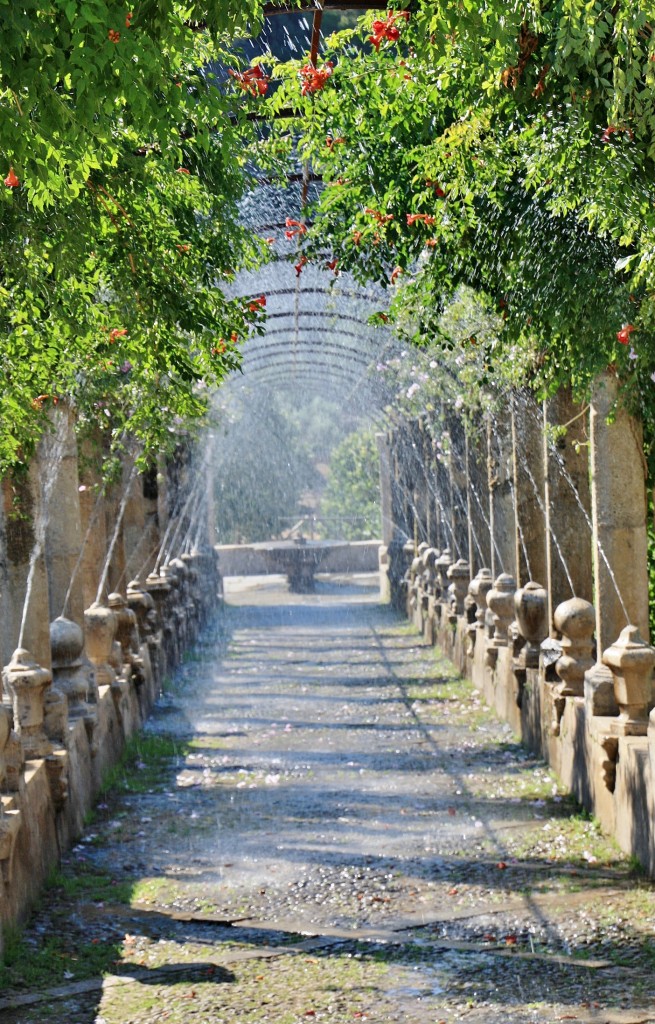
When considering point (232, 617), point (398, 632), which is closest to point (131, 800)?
point (398, 632)

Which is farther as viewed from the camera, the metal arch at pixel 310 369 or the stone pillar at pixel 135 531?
the metal arch at pixel 310 369

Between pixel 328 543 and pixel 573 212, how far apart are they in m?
30.1

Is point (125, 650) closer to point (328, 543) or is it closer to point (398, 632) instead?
point (398, 632)

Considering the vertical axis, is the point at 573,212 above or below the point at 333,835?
above

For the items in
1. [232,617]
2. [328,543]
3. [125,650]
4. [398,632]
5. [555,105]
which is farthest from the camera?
[328,543]

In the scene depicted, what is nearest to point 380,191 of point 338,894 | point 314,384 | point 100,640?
point 338,894

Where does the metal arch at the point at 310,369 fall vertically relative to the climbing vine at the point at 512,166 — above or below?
above

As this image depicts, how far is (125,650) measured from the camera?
13.0 meters

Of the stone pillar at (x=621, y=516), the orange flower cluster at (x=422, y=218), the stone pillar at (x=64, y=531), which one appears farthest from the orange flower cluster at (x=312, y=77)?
the stone pillar at (x=64, y=531)

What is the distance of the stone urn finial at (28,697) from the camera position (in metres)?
7.49

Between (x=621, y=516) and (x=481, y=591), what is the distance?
6.46 meters

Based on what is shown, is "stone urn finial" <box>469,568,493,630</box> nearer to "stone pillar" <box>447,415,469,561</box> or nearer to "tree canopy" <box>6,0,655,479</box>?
"stone pillar" <box>447,415,469,561</box>

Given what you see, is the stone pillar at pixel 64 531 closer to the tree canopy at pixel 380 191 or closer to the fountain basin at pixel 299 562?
the tree canopy at pixel 380 191

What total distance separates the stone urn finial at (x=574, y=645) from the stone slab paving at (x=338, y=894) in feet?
2.14
